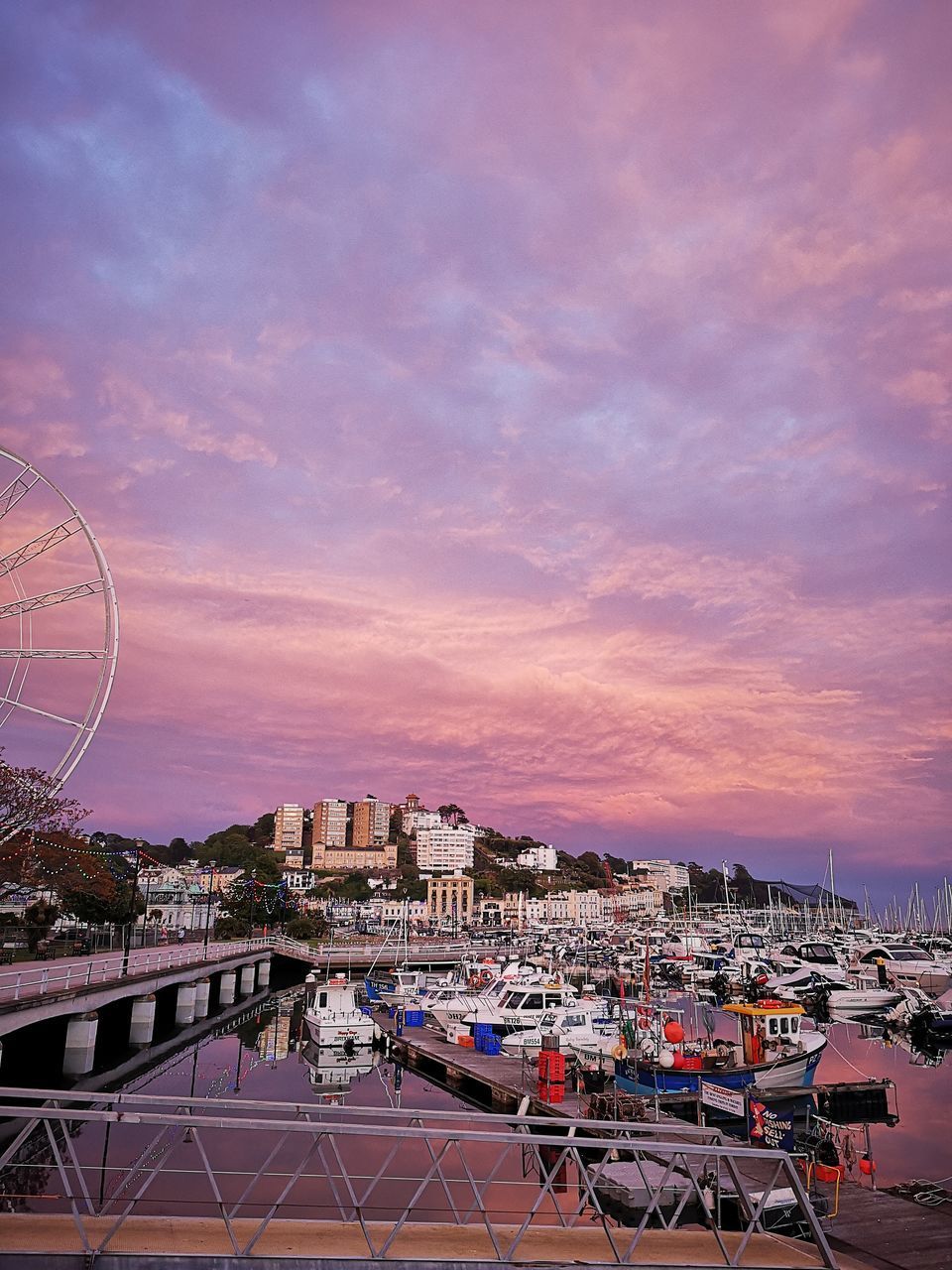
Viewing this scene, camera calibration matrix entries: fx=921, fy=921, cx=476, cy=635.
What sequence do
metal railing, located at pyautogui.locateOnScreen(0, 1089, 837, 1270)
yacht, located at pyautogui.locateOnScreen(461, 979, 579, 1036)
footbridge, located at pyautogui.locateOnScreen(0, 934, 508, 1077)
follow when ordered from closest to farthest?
metal railing, located at pyautogui.locateOnScreen(0, 1089, 837, 1270) < footbridge, located at pyautogui.locateOnScreen(0, 934, 508, 1077) < yacht, located at pyautogui.locateOnScreen(461, 979, 579, 1036)

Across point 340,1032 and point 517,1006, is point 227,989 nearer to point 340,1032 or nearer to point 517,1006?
point 340,1032

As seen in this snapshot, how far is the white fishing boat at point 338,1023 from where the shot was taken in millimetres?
48375

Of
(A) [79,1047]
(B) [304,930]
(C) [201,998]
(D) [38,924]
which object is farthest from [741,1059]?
(B) [304,930]

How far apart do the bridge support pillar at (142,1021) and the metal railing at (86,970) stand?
1731 millimetres

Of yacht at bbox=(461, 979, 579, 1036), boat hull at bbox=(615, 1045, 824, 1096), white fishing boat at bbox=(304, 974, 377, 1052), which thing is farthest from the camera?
yacht at bbox=(461, 979, 579, 1036)

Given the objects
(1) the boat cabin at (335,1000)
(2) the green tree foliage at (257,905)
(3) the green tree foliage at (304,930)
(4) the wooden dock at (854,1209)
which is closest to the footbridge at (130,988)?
(1) the boat cabin at (335,1000)

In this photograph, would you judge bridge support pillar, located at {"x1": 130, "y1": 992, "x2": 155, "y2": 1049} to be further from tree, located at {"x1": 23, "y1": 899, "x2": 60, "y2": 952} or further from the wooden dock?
the wooden dock

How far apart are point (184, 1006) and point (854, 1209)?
1994 inches

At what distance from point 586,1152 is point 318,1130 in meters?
17.8

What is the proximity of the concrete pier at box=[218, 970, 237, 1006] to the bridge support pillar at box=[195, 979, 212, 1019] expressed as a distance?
4078mm

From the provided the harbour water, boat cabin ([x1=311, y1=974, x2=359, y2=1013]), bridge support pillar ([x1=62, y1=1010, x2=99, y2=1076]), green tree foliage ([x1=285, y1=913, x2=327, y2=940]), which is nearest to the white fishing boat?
boat cabin ([x1=311, y1=974, x2=359, y2=1013])

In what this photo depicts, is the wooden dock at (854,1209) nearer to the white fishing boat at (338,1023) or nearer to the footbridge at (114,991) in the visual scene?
the white fishing boat at (338,1023)

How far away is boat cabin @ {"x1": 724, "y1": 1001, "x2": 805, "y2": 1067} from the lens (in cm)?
3266

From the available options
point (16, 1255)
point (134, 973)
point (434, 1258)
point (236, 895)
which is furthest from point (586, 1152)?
point (236, 895)
